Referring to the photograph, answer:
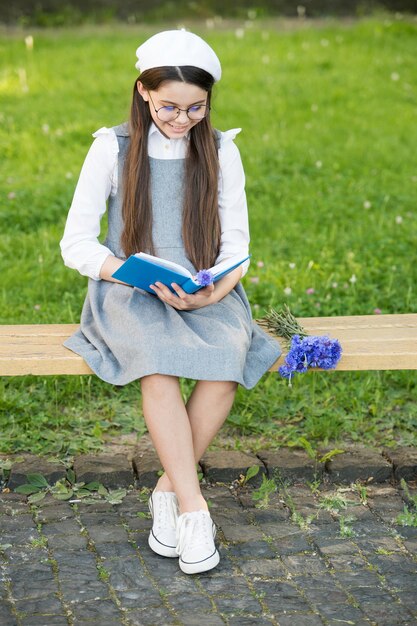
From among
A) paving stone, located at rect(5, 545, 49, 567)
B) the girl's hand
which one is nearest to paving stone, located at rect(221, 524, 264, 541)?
paving stone, located at rect(5, 545, 49, 567)

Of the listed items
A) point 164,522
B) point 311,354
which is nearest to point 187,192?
point 311,354

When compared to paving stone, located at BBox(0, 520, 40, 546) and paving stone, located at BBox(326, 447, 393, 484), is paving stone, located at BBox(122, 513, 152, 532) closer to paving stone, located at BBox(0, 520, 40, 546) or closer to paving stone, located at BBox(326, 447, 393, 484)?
paving stone, located at BBox(0, 520, 40, 546)

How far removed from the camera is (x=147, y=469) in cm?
A: 364

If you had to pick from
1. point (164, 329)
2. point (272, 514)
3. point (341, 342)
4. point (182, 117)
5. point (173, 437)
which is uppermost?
point (182, 117)

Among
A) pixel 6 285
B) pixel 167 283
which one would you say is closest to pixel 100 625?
pixel 167 283

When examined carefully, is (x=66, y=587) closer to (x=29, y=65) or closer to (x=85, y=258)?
(x=85, y=258)

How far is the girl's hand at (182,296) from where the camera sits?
323cm

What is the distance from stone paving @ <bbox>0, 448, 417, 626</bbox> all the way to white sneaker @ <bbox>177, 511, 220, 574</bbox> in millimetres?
39

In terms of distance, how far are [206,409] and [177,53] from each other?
1.10 meters

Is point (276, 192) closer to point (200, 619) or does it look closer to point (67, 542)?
point (67, 542)

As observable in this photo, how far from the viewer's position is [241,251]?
3529 mm

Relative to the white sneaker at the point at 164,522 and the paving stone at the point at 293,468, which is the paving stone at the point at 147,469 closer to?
the white sneaker at the point at 164,522

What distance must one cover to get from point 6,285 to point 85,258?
154 centimetres

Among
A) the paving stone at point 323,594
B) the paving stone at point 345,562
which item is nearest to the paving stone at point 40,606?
the paving stone at point 323,594
